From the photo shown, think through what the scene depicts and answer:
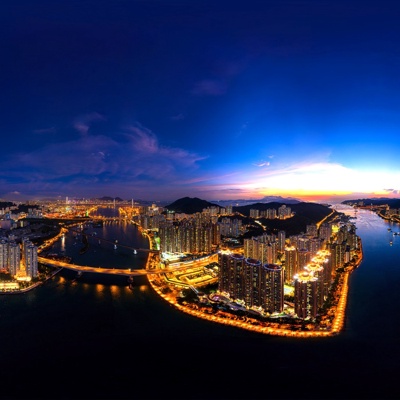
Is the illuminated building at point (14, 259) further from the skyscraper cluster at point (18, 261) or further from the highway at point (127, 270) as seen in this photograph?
the highway at point (127, 270)

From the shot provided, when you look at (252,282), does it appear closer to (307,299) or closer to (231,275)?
(231,275)

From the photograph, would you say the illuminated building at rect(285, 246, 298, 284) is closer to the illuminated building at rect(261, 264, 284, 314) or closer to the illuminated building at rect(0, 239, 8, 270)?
the illuminated building at rect(261, 264, 284, 314)

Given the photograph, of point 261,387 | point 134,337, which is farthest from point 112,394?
point 261,387

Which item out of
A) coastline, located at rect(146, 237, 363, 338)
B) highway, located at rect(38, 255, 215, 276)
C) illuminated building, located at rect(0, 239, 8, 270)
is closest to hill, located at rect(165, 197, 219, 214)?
highway, located at rect(38, 255, 215, 276)

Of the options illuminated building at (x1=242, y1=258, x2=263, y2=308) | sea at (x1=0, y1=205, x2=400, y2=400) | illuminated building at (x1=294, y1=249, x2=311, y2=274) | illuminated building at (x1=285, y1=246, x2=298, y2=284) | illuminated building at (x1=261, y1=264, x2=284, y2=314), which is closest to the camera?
sea at (x1=0, y1=205, x2=400, y2=400)

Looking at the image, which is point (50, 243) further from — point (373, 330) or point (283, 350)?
point (373, 330)

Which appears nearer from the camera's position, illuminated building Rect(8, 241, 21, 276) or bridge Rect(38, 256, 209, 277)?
illuminated building Rect(8, 241, 21, 276)

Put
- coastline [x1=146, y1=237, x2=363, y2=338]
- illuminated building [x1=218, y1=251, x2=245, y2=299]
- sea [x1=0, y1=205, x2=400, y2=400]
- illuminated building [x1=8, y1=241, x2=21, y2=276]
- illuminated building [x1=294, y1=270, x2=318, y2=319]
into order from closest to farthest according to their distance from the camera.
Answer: sea [x1=0, y1=205, x2=400, y2=400]
coastline [x1=146, y1=237, x2=363, y2=338]
illuminated building [x1=294, y1=270, x2=318, y2=319]
illuminated building [x1=218, y1=251, x2=245, y2=299]
illuminated building [x1=8, y1=241, x2=21, y2=276]

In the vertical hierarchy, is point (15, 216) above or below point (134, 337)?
above

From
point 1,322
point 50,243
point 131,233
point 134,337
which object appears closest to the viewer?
point 134,337
